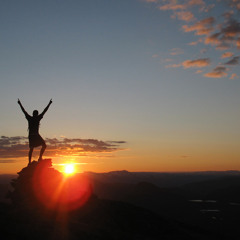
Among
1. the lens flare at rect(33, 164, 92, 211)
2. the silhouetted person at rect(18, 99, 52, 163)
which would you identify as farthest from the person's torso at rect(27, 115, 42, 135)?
the lens flare at rect(33, 164, 92, 211)

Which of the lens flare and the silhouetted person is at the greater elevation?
the silhouetted person

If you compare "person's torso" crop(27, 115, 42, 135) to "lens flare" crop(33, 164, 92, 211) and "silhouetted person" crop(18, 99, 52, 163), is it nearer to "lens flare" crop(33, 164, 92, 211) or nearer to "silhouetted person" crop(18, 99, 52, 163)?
"silhouetted person" crop(18, 99, 52, 163)

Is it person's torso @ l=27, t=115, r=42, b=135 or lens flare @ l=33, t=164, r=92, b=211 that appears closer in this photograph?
person's torso @ l=27, t=115, r=42, b=135

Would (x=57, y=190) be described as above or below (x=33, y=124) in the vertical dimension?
below

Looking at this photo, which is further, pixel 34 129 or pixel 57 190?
pixel 57 190

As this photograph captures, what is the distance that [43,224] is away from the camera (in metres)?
18.0

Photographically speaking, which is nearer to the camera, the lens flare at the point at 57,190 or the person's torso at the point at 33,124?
the person's torso at the point at 33,124

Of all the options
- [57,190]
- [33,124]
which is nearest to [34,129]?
[33,124]

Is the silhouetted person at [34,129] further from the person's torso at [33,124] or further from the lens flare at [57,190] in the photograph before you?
the lens flare at [57,190]

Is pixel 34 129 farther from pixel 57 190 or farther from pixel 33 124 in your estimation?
pixel 57 190

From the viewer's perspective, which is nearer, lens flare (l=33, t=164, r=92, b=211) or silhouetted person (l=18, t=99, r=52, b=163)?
silhouetted person (l=18, t=99, r=52, b=163)

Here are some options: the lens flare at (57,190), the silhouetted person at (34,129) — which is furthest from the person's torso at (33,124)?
the lens flare at (57,190)

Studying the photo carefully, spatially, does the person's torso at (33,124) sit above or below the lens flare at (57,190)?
above

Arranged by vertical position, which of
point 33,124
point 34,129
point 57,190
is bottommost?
point 57,190
